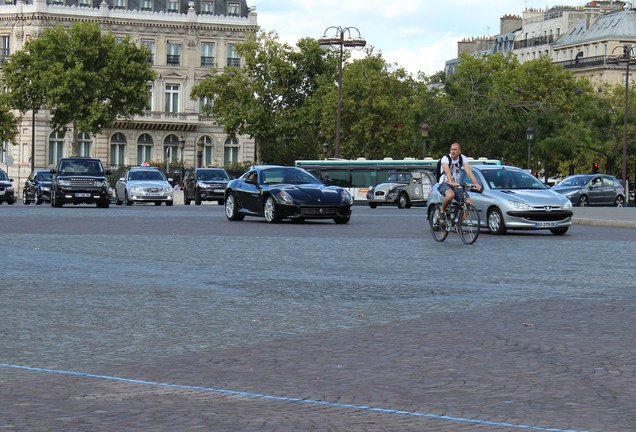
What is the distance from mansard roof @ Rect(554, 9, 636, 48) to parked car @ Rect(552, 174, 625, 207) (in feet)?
240

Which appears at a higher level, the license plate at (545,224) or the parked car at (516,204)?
the parked car at (516,204)

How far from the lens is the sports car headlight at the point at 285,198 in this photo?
3428 cm

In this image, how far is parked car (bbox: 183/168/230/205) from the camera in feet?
208

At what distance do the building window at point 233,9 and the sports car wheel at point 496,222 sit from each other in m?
99.4

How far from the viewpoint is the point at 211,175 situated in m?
64.4

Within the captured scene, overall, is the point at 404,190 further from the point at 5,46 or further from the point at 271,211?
the point at 5,46

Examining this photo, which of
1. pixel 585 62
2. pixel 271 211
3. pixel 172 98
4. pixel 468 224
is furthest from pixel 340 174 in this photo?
pixel 585 62

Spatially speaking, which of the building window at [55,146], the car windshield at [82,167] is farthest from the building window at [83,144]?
the car windshield at [82,167]

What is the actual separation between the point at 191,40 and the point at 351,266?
108245 millimetres

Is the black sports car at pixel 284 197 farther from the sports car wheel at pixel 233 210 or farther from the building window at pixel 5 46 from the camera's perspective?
the building window at pixel 5 46

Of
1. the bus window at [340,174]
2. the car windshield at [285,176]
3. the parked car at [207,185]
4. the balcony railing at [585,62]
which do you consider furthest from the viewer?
the balcony railing at [585,62]

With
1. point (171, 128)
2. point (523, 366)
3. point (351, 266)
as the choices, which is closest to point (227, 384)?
point (523, 366)

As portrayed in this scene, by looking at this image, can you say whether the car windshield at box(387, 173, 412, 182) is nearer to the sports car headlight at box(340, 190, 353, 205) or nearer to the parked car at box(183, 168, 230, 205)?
the parked car at box(183, 168, 230, 205)

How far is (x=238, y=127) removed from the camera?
11138cm
